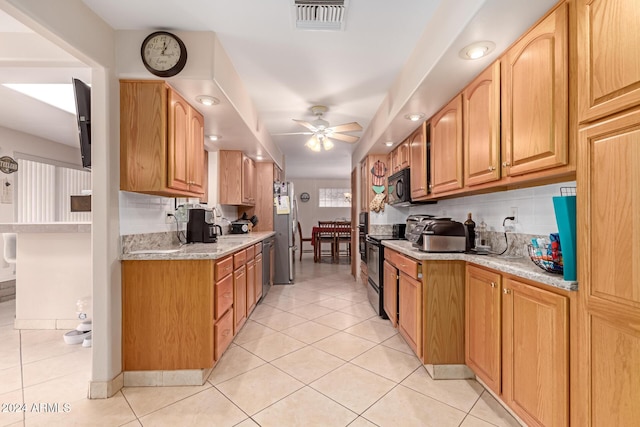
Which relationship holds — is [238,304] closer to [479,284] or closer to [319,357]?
[319,357]

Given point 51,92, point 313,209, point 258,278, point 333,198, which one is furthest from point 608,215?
point 333,198

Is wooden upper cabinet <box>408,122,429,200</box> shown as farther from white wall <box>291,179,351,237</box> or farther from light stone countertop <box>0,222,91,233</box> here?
white wall <box>291,179,351,237</box>

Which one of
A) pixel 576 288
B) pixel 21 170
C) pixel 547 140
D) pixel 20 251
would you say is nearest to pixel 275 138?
pixel 20 251

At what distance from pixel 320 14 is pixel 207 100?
112 centimetres

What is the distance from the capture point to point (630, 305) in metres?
1.00

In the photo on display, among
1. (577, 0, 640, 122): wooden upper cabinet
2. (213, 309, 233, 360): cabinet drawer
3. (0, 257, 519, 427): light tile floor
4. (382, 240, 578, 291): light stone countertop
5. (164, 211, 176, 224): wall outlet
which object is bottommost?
(0, 257, 519, 427): light tile floor

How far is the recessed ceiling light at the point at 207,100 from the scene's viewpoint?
2402 mm

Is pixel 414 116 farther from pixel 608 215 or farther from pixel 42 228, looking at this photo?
pixel 42 228

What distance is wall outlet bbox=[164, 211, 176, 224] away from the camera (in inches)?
108

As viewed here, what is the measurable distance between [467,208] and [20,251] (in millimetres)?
4488

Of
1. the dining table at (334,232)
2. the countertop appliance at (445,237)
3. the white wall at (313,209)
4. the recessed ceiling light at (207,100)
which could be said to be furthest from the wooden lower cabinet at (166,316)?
the white wall at (313,209)

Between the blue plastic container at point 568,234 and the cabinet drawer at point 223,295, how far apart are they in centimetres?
202

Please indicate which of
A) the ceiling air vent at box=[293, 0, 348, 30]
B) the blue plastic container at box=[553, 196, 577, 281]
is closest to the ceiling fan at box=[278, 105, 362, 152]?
the ceiling air vent at box=[293, 0, 348, 30]

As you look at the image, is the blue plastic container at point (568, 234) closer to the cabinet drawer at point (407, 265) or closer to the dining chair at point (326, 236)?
the cabinet drawer at point (407, 265)
